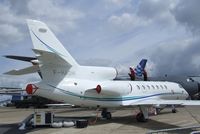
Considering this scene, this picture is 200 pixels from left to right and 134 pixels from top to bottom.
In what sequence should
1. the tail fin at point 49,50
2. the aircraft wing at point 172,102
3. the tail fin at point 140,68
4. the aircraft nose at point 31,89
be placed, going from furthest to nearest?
the tail fin at point 140,68, the aircraft wing at point 172,102, the tail fin at point 49,50, the aircraft nose at point 31,89

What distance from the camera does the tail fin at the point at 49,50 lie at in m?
18.8

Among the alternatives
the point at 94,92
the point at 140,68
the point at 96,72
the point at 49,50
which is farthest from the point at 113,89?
the point at 140,68

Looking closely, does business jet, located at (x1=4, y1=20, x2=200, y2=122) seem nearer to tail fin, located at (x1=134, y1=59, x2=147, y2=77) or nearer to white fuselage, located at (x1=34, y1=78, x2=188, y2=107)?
white fuselage, located at (x1=34, y1=78, x2=188, y2=107)

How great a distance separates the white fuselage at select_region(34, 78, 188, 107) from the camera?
1912cm

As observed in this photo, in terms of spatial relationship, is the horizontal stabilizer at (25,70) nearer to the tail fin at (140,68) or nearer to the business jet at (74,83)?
the business jet at (74,83)

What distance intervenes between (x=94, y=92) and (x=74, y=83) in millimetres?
1439

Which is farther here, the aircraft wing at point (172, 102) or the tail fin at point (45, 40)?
the aircraft wing at point (172, 102)

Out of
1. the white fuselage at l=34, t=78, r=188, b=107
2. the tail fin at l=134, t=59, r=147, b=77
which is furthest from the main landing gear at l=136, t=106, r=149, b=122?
the tail fin at l=134, t=59, r=147, b=77

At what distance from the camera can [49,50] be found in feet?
63.3

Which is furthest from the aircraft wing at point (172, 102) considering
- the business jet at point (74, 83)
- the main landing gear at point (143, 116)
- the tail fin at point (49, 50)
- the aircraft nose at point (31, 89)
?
the aircraft nose at point (31, 89)

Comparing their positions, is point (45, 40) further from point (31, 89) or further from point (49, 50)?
point (31, 89)

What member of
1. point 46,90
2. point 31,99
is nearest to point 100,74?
point 46,90

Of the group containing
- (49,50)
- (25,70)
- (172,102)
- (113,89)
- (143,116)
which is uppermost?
(49,50)

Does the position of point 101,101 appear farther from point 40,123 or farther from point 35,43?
point 35,43
